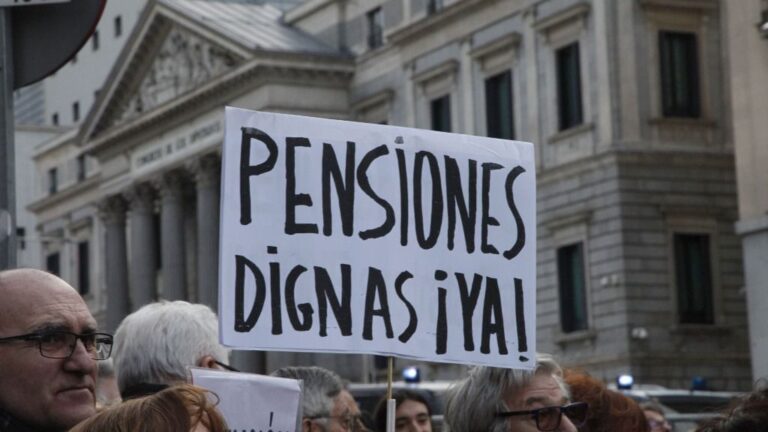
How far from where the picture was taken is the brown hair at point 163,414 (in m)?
4.63

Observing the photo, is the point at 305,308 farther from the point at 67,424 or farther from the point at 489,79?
the point at 489,79

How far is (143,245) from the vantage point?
64.3 metres

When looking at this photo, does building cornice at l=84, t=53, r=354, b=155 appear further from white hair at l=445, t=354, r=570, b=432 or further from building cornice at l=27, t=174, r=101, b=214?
white hair at l=445, t=354, r=570, b=432

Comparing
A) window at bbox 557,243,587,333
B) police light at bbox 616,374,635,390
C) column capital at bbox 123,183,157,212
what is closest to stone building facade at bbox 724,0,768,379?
window at bbox 557,243,587,333

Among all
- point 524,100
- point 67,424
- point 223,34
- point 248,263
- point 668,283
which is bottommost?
point 67,424

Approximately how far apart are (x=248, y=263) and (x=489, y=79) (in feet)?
135

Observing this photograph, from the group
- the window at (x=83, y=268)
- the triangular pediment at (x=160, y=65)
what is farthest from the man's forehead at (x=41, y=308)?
the window at (x=83, y=268)

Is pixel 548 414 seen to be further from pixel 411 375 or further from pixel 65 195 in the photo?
pixel 65 195

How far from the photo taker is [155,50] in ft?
204

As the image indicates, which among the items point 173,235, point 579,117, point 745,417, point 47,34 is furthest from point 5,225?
point 173,235

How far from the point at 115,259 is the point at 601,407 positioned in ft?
192

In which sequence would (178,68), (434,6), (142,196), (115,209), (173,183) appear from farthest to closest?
(115,209) < (142,196) < (173,183) < (178,68) < (434,6)

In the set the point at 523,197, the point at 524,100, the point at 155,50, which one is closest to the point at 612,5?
the point at 524,100

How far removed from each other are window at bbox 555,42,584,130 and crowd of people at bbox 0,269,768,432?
3346cm
